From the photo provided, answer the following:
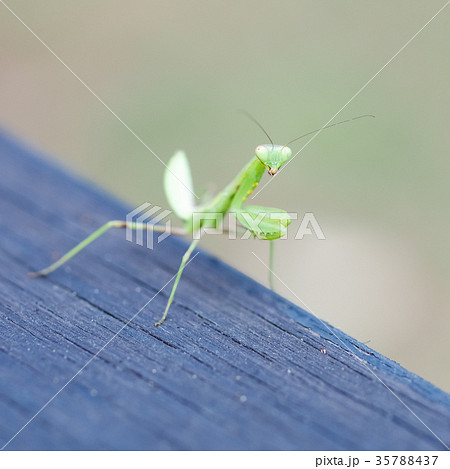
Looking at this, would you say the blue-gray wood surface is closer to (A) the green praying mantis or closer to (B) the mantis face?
(A) the green praying mantis

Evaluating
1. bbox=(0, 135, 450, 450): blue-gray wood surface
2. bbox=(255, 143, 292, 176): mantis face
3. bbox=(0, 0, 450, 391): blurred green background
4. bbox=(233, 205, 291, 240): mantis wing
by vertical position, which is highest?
bbox=(0, 0, 450, 391): blurred green background

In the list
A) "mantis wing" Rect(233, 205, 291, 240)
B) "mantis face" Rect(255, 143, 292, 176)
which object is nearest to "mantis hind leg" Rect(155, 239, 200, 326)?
"mantis wing" Rect(233, 205, 291, 240)

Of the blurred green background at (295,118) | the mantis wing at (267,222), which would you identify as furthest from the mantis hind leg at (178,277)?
the blurred green background at (295,118)

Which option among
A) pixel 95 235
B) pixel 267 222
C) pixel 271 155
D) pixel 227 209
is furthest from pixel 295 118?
pixel 95 235

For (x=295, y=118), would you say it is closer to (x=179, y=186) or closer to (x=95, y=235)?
(x=179, y=186)

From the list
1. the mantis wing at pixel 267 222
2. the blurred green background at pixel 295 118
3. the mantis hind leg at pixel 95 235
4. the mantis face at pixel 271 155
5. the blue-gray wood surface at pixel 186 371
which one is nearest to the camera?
the blue-gray wood surface at pixel 186 371

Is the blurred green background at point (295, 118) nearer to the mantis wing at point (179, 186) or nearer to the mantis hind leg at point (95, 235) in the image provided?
the mantis wing at point (179, 186)

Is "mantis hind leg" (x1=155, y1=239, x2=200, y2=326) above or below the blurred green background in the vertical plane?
below

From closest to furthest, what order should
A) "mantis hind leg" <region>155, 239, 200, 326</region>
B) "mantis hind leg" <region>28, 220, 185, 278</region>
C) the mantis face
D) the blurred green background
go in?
"mantis hind leg" <region>155, 239, 200, 326</region>
"mantis hind leg" <region>28, 220, 185, 278</region>
the mantis face
the blurred green background

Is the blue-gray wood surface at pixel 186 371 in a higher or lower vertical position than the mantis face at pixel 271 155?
lower
